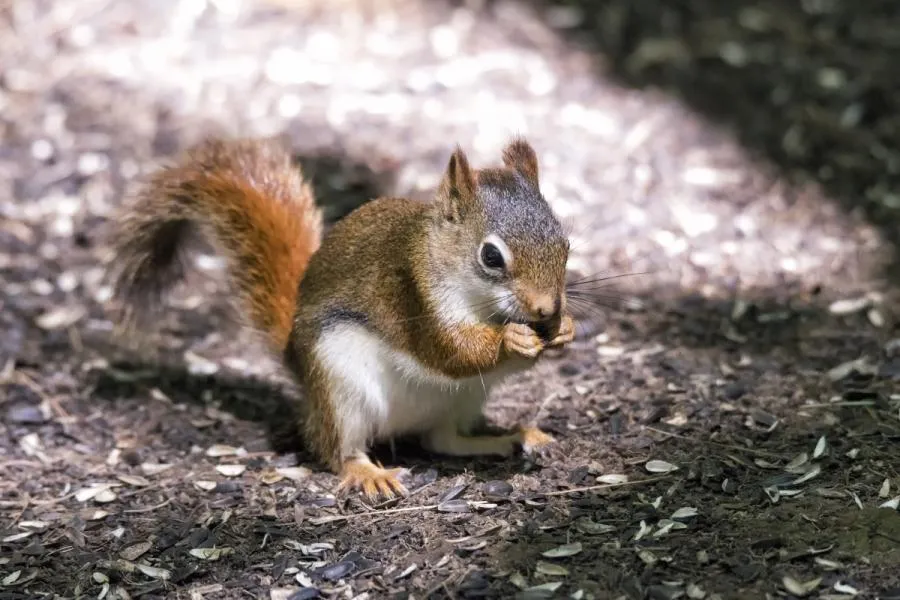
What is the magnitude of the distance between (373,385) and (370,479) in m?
0.27

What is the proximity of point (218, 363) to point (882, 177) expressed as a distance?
3140 millimetres

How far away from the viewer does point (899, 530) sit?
2.79 m

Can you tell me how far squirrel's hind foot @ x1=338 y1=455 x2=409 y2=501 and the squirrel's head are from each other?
58 centimetres

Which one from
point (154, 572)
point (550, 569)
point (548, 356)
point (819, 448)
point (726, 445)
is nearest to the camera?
point (550, 569)

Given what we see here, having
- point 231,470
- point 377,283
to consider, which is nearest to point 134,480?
point 231,470

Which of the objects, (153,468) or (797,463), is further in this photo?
(153,468)

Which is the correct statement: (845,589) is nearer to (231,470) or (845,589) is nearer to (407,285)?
(407,285)

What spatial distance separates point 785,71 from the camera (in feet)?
20.1

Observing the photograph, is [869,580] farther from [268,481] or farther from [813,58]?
[813,58]

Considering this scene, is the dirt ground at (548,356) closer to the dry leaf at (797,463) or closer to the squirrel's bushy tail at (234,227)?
the dry leaf at (797,463)

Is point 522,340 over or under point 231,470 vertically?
over

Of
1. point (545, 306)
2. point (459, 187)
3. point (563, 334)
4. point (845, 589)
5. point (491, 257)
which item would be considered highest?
point (459, 187)

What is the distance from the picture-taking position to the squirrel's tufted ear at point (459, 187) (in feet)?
10.1

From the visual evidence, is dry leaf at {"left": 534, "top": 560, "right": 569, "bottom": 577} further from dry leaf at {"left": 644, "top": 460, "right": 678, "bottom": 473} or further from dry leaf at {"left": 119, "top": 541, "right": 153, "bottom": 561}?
dry leaf at {"left": 119, "top": 541, "right": 153, "bottom": 561}
